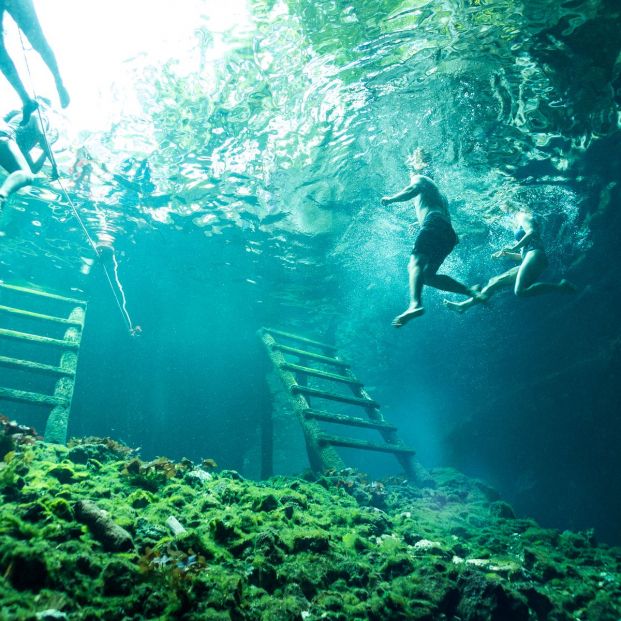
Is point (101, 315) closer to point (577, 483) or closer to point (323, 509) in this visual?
point (323, 509)

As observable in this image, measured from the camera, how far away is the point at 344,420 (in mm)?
7023

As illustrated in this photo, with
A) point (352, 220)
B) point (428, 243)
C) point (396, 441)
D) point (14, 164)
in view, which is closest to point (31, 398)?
point (14, 164)

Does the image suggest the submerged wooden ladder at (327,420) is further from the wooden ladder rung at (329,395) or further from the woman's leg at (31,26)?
the woman's leg at (31,26)

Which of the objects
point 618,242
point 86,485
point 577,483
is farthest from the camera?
point 577,483

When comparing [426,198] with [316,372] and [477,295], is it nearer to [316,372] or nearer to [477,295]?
[477,295]

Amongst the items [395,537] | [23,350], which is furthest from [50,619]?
[23,350]

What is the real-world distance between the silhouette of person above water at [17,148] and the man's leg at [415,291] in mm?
5445

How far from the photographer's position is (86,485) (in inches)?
128

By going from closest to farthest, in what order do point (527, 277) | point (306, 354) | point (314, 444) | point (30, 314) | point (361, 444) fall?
point (527, 277)
point (314, 444)
point (361, 444)
point (30, 314)
point (306, 354)

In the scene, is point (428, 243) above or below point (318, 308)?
below

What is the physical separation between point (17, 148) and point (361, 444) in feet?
24.9

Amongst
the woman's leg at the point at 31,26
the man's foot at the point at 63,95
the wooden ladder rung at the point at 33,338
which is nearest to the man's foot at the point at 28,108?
the man's foot at the point at 63,95

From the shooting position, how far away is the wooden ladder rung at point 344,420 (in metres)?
6.57

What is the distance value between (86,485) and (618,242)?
11777mm
